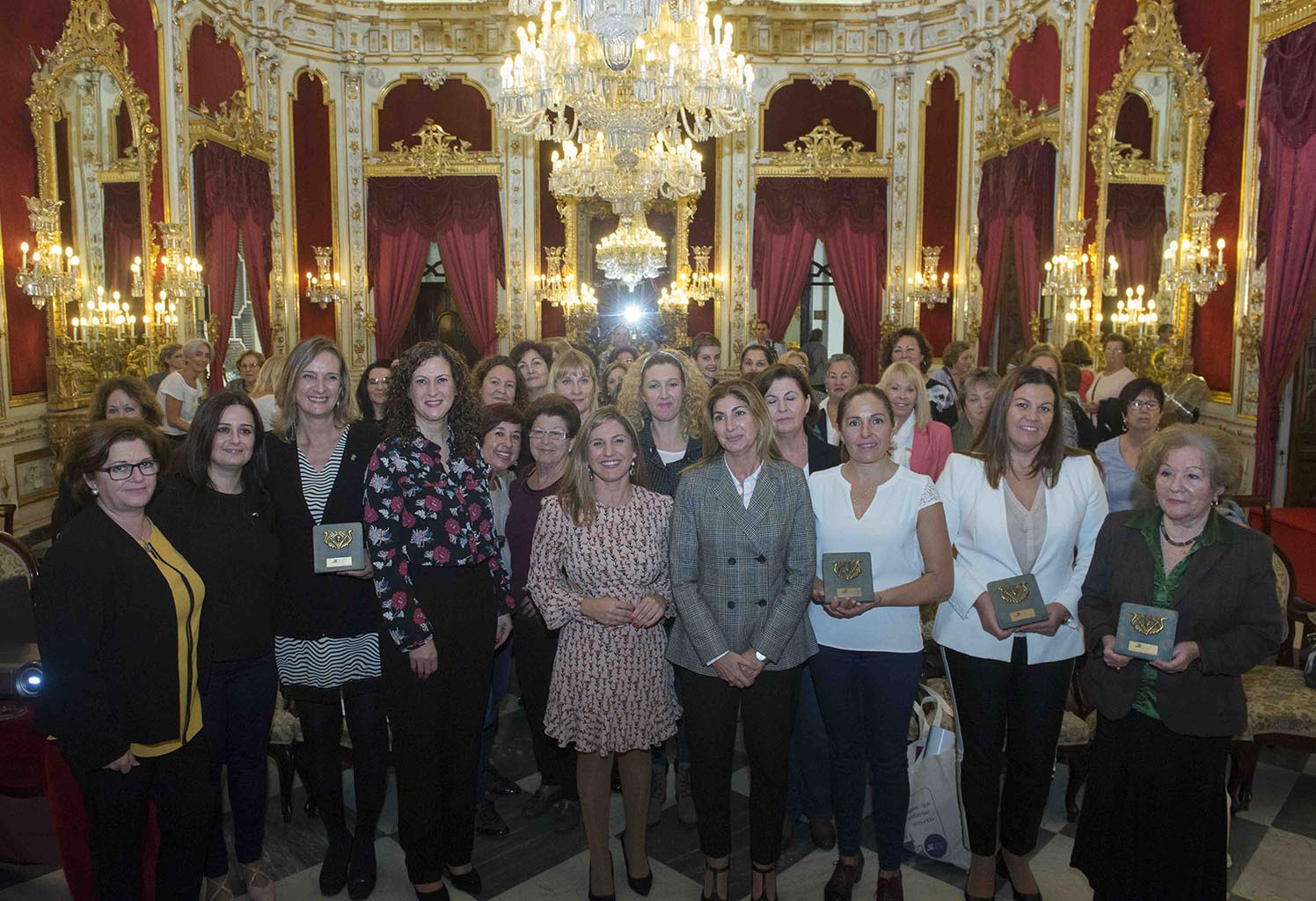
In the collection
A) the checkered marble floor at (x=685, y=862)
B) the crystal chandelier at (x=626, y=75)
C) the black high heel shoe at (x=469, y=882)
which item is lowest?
the checkered marble floor at (x=685, y=862)

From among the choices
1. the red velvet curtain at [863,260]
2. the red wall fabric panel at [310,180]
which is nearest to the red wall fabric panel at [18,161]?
the red wall fabric panel at [310,180]

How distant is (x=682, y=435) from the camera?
11.6 ft

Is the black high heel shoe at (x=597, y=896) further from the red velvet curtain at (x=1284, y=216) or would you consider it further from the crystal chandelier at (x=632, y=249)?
the crystal chandelier at (x=632, y=249)

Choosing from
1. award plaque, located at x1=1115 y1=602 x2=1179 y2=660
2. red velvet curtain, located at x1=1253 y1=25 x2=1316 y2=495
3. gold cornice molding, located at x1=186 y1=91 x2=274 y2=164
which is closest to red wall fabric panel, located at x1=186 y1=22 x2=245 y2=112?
gold cornice molding, located at x1=186 y1=91 x2=274 y2=164

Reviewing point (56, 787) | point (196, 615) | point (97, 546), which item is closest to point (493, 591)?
point (196, 615)

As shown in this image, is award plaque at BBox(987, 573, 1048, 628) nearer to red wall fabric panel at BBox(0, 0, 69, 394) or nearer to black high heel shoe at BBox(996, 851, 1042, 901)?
black high heel shoe at BBox(996, 851, 1042, 901)

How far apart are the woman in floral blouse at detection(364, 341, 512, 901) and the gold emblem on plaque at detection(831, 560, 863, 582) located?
42.2 inches

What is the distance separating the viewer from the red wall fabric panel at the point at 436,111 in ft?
39.3

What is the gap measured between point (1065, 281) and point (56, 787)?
817 cm

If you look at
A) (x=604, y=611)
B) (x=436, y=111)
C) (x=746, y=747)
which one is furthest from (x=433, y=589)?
(x=436, y=111)

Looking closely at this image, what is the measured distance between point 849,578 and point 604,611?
28.7 inches

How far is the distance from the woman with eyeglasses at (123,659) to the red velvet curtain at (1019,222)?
28.2 ft

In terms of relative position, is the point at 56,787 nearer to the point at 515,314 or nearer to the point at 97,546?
the point at 97,546

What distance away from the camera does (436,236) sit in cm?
1206
